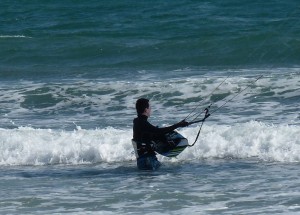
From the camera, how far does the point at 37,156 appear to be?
523 inches

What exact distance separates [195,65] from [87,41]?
4359 mm

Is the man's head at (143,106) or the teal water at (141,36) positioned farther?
the teal water at (141,36)

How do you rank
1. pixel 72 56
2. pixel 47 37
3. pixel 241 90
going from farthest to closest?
pixel 47 37
pixel 72 56
pixel 241 90

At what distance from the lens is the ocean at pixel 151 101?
10523mm

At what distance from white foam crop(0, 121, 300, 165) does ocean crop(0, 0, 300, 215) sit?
2 cm

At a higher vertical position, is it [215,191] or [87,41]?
[87,41]

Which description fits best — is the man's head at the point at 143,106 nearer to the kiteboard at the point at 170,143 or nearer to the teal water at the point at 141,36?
the kiteboard at the point at 170,143

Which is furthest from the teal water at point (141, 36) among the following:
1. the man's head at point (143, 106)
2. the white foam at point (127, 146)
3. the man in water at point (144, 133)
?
the man's head at point (143, 106)

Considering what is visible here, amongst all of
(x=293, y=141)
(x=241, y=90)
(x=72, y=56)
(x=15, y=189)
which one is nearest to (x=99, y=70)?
(x=72, y=56)

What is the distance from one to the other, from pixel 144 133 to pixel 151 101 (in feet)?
20.3

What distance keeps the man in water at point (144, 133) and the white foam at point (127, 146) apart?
3.44ft

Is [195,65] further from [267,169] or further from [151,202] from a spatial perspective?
[151,202]

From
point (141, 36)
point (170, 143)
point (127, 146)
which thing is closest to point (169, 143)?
point (170, 143)

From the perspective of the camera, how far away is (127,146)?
13.3 m
